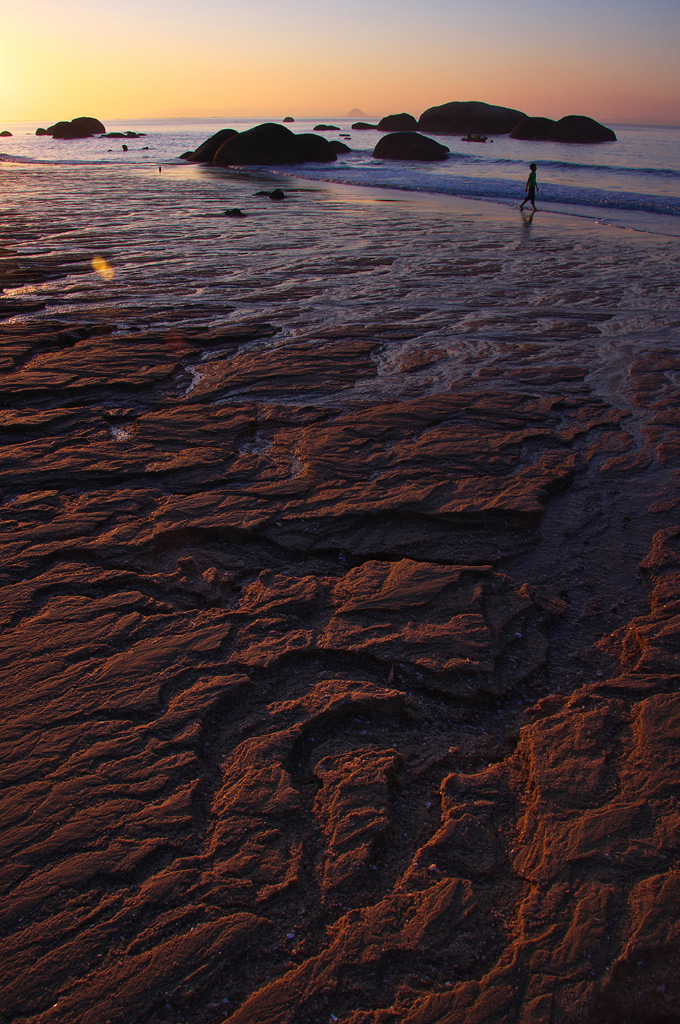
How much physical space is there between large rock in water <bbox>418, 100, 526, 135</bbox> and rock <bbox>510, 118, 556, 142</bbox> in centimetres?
1163

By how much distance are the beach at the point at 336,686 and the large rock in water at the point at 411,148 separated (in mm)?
35793

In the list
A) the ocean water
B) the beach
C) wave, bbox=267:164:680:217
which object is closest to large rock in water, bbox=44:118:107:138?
the ocean water

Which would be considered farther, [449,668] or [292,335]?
[292,335]

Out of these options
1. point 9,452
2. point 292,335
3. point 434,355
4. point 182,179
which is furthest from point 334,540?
point 182,179

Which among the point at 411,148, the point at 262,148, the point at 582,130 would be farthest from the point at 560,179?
the point at 582,130

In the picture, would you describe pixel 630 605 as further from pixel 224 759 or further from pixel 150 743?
pixel 150 743

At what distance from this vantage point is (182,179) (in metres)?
23.1

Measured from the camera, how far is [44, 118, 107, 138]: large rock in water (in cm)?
6384

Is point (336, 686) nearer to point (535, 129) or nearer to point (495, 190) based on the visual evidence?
point (495, 190)

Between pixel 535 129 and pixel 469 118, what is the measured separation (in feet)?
57.7

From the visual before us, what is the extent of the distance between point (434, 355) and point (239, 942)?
15.8 ft

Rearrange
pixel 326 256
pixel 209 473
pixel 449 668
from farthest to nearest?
pixel 326 256, pixel 209 473, pixel 449 668

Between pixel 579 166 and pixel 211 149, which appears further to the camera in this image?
pixel 211 149

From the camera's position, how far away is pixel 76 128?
2549 inches
